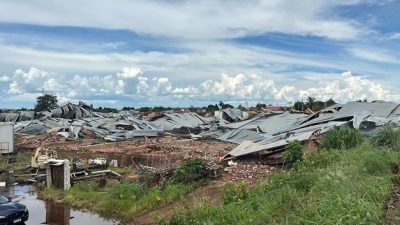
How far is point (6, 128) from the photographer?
31391 millimetres

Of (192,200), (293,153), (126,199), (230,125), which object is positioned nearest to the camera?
(192,200)

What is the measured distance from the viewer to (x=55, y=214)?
52.7 feet

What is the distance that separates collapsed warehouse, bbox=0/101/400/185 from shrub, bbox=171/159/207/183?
261 centimetres

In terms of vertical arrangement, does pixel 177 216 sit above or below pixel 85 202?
above

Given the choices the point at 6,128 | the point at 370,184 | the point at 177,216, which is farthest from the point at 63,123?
the point at 370,184

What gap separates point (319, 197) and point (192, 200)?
6695 millimetres

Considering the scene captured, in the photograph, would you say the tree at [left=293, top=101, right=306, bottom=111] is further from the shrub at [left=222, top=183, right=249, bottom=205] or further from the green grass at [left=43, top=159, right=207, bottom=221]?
the shrub at [left=222, top=183, right=249, bottom=205]

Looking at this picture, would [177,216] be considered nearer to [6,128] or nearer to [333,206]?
[333,206]

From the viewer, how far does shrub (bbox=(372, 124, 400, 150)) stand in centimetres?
1435

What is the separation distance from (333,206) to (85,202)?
1203cm

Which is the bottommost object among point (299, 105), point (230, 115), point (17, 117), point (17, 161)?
point (17, 161)

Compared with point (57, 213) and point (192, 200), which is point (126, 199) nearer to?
point (192, 200)

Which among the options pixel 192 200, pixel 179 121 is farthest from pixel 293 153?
pixel 179 121

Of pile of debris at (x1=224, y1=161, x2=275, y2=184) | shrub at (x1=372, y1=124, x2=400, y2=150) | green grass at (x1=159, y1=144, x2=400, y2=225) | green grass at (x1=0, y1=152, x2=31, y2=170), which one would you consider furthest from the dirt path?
green grass at (x1=0, y1=152, x2=31, y2=170)
